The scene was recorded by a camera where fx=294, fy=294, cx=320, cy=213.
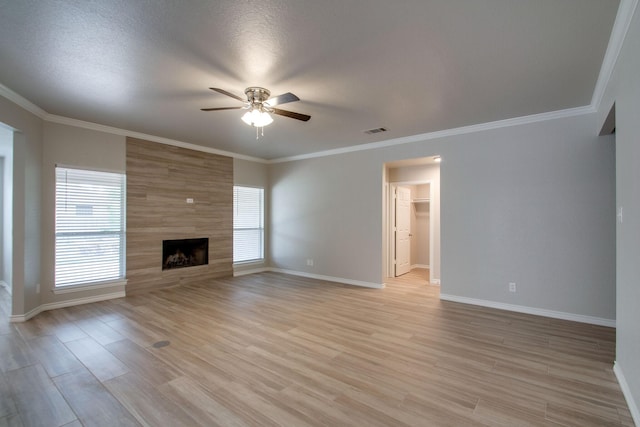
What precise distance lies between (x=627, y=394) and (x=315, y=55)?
11.8 feet

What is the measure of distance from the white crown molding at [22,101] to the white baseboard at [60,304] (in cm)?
269

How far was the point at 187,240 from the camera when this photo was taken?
19.6 ft

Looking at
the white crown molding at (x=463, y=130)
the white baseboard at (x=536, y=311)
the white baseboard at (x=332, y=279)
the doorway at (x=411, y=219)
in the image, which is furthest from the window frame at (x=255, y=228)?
the white baseboard at (x=536, y=311)

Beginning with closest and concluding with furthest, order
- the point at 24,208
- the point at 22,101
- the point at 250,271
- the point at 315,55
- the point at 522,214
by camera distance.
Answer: the point at 315,55 < the point at 22,101 < the point at 24,208 < the point at 522,214 < the point at 250,271

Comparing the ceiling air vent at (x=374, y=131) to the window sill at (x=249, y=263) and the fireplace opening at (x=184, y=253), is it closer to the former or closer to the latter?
the fireplace opening at (x=184, y=253)

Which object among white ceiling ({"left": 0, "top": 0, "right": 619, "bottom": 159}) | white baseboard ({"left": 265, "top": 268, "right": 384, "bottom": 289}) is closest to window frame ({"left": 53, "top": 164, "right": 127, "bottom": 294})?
white ceiling ({"left": 0, "top": 0, "right": 619, "bottom": 159})

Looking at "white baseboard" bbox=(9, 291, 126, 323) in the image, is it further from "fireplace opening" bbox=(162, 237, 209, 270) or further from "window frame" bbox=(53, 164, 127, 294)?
"fireplace opening" bbox=(162, 237, 209, 270)

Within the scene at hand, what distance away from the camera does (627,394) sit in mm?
2158

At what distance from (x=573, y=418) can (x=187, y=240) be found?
6006mm

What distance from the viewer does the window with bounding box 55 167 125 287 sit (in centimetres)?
446

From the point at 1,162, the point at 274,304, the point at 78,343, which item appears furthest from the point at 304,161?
the point at 1,162

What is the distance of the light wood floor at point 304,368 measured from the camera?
2.04m

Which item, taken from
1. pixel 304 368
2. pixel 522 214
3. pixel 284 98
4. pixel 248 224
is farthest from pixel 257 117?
pixel 248 224

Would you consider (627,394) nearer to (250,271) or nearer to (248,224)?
(250,271)
